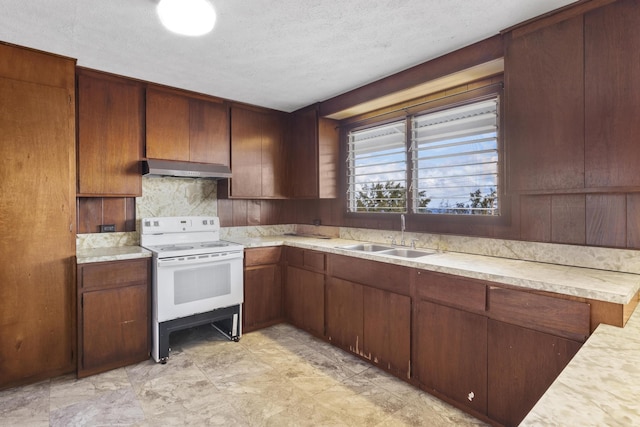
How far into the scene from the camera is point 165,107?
325cm

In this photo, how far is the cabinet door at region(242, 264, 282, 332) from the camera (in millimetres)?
3471

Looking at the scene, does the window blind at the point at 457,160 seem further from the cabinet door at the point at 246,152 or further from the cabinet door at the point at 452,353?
the cabinet door at the point at 246,152

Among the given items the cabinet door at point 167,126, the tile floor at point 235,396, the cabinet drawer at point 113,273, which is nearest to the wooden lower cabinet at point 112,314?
the cabinet drawer at point 113,273

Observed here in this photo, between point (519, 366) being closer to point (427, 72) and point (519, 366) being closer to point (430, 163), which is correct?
point (430, 163)

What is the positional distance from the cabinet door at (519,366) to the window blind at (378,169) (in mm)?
1563

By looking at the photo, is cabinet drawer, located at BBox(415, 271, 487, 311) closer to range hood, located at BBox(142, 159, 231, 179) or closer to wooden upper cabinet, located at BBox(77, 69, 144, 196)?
range hood, located at BBox(142, 159, 231, 179)

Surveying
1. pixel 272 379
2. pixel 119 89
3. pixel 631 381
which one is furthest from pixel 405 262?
pixel 119 89

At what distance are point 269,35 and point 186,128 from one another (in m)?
1.52

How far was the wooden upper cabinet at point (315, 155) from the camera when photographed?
3777 millimetres

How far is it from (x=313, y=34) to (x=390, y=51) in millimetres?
609

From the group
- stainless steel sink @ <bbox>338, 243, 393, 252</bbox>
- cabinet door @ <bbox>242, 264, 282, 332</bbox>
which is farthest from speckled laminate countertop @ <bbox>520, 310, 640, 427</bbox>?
cabinet door @ <bbox>242, 264, 282, 332</bbox>

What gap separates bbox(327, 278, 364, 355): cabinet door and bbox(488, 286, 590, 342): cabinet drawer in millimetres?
1125

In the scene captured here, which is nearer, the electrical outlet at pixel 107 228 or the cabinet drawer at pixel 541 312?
the cabinet drawer at pixel 541 312

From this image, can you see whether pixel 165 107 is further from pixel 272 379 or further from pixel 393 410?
pixel 393 410
